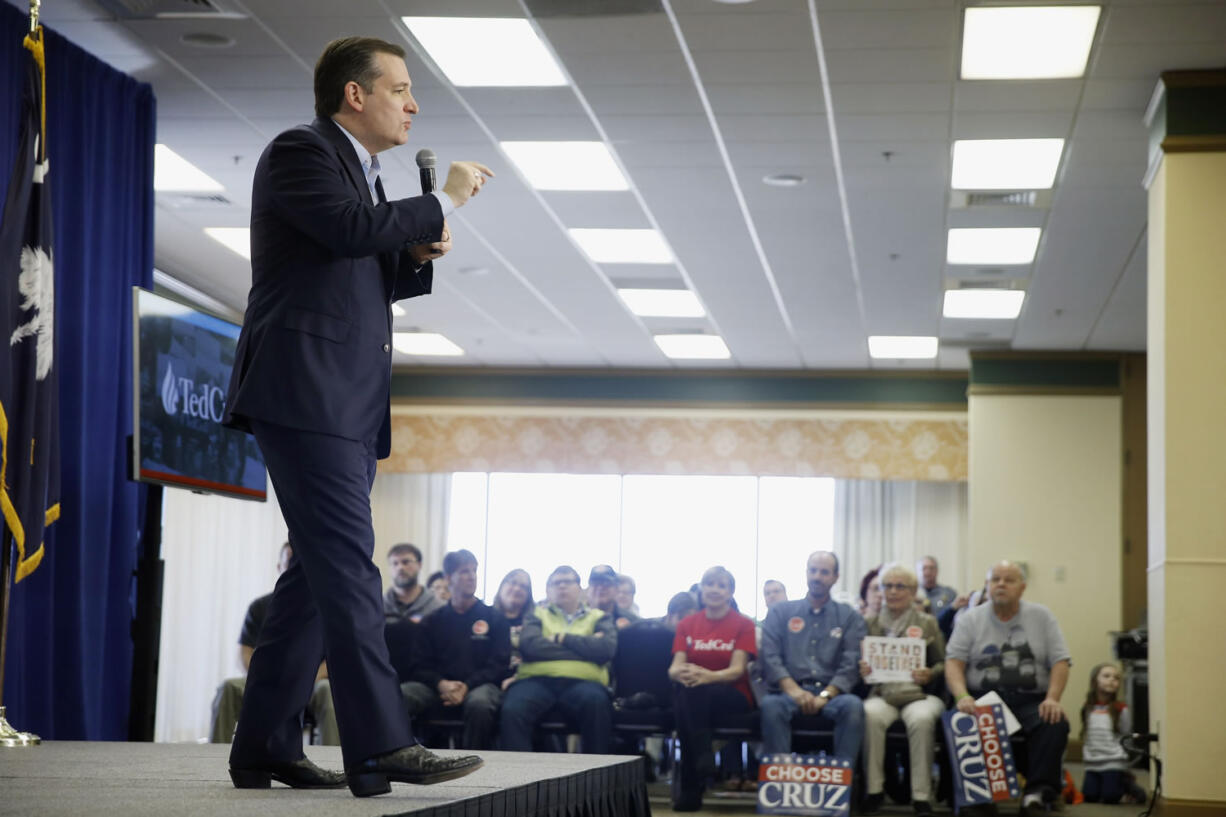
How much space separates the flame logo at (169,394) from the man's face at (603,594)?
11.0 feet

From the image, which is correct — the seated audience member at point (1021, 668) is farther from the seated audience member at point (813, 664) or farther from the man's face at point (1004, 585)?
the seated audience member at point (813, 664)

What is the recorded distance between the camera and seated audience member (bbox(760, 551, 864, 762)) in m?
6.74

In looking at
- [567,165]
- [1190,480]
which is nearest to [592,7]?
[567,165]

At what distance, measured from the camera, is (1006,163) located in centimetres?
740

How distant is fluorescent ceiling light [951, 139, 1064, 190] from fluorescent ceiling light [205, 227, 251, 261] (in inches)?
183

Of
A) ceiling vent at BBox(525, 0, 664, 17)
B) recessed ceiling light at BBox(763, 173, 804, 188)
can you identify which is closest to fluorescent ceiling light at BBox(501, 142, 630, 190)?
recessed ceiling light at BBox(763, 173, 804, 188)

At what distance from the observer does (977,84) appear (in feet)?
20.6

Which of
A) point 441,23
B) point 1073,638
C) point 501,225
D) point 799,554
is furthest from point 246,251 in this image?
point 1073,638

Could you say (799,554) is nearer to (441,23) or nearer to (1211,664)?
(1211,664)

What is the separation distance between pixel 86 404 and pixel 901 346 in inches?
309

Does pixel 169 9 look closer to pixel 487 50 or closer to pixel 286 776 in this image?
pixel 487 50

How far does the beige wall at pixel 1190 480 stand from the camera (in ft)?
19.3

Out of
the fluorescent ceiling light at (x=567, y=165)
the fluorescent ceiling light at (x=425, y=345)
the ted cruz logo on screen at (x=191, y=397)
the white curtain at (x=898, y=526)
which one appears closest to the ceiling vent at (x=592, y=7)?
the fluorescent ceiling light at (x=567, y=165)

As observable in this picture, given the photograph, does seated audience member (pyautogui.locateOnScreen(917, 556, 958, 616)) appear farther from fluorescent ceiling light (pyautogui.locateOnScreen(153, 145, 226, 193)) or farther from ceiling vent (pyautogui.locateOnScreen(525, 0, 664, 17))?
ceiling vent (pyautogui.locateOnScreen(525, 0, 664, 17))
